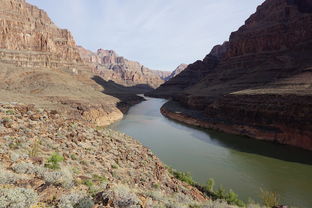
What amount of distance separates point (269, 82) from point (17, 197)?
50286mm

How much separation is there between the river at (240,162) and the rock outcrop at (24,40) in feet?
210

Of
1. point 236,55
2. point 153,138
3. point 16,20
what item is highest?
point 16,20

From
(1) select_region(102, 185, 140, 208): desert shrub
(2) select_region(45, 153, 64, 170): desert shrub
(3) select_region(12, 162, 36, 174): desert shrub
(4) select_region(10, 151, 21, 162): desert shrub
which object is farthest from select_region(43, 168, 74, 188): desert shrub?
(4) select_region(10, 151, 21, 162): desert shrub

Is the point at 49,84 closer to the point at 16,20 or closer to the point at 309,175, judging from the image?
the point at 16,20

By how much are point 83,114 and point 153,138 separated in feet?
49.6

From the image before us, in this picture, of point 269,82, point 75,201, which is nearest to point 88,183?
point 75,201

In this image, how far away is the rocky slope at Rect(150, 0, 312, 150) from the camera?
29938 mm

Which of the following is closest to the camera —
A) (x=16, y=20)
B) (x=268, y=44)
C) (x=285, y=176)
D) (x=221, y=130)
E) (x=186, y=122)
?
(x=285, y=176)

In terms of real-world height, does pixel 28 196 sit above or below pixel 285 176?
above

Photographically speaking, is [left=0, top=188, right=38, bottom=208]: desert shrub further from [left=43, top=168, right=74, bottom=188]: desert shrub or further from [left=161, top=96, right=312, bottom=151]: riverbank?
[left=161, top=96, right=312, bottom=151]: riverbank

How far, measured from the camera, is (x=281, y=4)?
216 feet

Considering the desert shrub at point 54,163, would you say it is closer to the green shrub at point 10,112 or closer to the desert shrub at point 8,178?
the desert shrub at point 8,178

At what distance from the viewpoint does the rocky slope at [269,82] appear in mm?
29938

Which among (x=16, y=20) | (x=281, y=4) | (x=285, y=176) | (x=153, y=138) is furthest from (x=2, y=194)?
(x=16, y=20)
